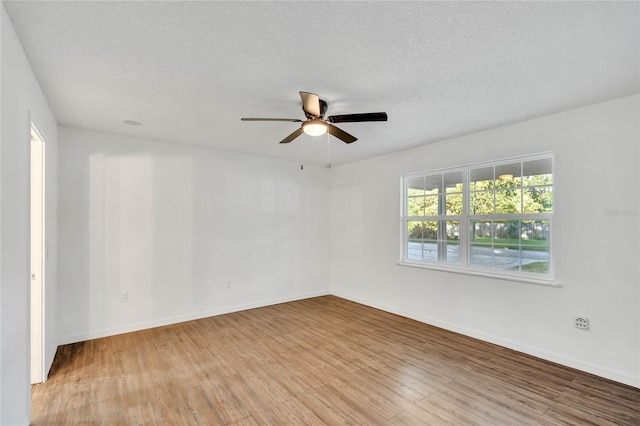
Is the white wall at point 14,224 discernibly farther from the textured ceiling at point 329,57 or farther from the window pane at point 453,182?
the window pane at point 453,182

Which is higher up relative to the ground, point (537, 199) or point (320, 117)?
point (320, 117)

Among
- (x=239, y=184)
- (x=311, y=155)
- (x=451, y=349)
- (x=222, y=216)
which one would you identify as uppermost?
(x=311, y=155)

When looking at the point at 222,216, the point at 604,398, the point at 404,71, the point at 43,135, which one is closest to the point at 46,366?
the point at 43,135

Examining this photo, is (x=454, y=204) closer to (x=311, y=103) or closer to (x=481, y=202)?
(x=481, y=202)

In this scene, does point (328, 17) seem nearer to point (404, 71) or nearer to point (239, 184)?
point (404, 71)

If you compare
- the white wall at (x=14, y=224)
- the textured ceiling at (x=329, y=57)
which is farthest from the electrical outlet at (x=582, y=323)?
the white wall at (x=14, y=224)

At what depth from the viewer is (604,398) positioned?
247 centimetres

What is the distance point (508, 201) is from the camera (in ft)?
11.9

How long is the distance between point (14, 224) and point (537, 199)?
4477mm

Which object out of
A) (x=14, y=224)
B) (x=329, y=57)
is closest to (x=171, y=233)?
(x=14, y=224)

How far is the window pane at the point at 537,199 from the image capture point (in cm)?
327

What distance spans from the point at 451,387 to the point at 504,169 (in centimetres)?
251

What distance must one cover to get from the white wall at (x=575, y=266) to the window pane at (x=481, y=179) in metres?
0.18

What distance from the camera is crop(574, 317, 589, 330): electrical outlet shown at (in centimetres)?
290
